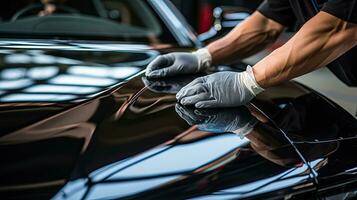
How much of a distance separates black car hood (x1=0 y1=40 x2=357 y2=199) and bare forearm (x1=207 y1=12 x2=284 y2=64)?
59cm

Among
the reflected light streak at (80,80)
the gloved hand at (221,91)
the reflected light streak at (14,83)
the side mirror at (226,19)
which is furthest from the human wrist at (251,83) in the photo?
the side mirror at (226,19)

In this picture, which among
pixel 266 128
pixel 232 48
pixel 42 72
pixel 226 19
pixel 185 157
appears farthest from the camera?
pixel 226 19

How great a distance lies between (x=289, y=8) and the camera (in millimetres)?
2229

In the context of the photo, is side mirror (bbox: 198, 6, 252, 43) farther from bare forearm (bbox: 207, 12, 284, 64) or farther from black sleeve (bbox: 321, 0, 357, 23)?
black sleeve (bbox: 321, 0, 357, 23)

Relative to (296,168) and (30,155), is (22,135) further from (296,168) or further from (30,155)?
(296,168)

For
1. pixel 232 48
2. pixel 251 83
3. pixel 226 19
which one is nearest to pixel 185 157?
Answer: pixel 251 83

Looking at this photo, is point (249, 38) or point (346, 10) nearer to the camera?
point (346, 10)

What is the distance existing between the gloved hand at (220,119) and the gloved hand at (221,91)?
0.02 meters

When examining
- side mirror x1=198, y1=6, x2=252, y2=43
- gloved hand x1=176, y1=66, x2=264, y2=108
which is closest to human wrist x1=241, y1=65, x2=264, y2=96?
gloved hand x1=176, y1=66, x2=264, y2=108

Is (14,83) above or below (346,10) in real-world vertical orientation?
above

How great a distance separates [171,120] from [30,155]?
1.36 feet

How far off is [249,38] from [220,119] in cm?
86

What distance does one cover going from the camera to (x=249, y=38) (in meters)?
2.27

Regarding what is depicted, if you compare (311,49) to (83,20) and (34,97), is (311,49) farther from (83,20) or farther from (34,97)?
(83,20)
